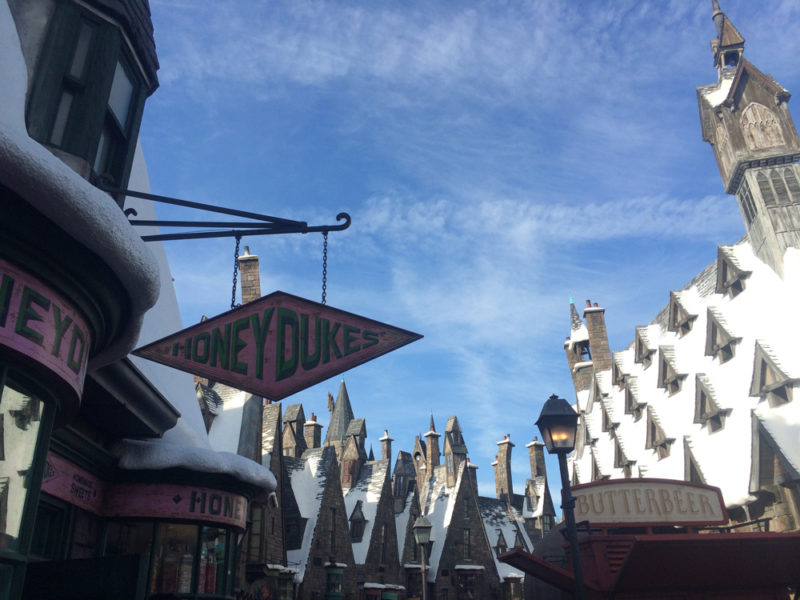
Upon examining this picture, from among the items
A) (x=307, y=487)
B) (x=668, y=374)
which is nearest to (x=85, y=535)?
(x=307, y=487)

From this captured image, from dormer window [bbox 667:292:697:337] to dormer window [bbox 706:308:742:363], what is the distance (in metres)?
3.07

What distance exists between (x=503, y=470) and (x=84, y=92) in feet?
145

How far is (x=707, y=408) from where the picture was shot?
70.4 feet

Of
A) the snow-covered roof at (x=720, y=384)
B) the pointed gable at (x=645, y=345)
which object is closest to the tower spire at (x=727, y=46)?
the snow-covered roof at (x=720, y=384)

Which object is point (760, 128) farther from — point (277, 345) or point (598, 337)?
point (277, 345)

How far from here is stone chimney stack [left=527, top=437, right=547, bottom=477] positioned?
156 ft

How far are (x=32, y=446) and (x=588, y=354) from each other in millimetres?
37657

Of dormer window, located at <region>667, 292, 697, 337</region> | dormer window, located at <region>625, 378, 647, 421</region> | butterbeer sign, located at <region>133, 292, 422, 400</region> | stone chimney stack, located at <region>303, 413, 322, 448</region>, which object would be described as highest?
dormer window, located at <region>667, 292, 697, 337</region>

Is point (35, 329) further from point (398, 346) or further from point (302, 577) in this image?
point (302, 577)

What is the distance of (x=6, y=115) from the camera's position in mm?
4539

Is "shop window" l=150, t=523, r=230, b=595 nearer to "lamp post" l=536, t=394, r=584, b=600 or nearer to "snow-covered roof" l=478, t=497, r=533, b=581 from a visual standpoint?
"lamp post" l=536, t=394, r=584, b=600

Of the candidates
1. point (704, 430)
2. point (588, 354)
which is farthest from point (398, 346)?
point (588, 354)

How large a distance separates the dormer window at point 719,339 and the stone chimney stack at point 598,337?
11.8 meters

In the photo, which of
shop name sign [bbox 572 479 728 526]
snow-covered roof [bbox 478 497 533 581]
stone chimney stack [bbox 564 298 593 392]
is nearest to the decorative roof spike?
stone chimney stack [bbox 564 298 593 392]
